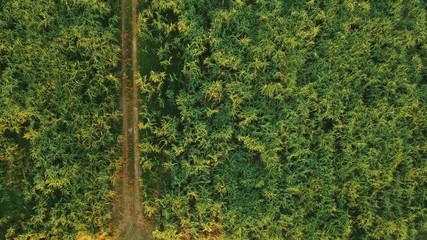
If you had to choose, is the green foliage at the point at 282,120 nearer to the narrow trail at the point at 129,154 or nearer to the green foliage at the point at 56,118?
the narrow trail at the point at 129,154

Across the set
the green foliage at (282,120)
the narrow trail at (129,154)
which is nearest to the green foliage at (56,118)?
the narrow trail at (129,154)

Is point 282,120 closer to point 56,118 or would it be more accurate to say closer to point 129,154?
point 129,154

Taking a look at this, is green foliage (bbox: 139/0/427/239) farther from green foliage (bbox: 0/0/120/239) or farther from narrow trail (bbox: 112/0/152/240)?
green foliage (bbox: 0/0/120/239)

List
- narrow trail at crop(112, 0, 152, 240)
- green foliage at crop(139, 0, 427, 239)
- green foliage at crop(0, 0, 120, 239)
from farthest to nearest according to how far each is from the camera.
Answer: narrow trail at crop(112, 0, 152, 240)
green foliage at crop(139, 0, 427, 239)
green foliage at crop(0, 0, 120, 239)

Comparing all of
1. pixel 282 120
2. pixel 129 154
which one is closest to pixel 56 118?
pixel 129 154

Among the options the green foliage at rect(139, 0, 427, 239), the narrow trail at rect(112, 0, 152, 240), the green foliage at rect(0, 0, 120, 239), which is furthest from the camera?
the narrow trail at rect(112, 0, 152, 240)

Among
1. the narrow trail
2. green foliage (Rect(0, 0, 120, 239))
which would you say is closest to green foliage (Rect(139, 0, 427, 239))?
the narrow trail
